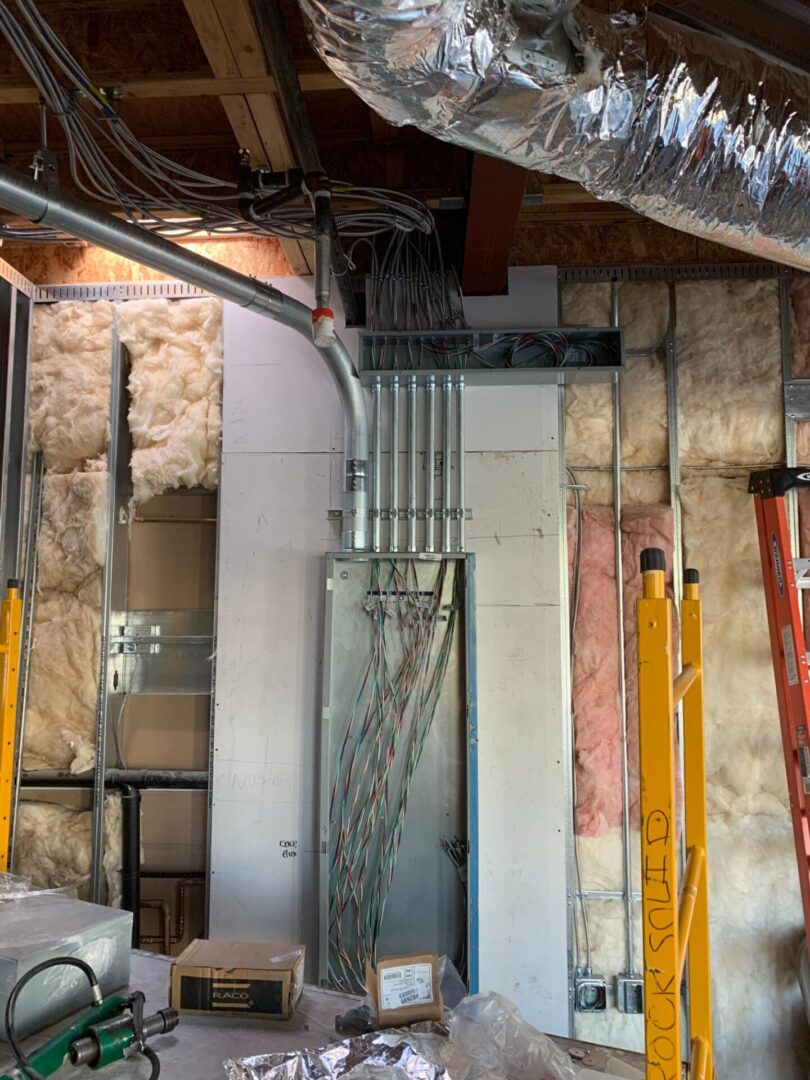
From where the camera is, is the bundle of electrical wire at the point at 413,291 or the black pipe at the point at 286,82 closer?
the black pipe at the point at 286,82

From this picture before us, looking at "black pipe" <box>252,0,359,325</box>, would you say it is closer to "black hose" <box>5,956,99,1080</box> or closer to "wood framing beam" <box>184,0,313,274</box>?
"wood framing beam" <box>184,0,313,274</box>

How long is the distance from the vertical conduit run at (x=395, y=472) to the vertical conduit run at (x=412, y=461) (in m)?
0.04

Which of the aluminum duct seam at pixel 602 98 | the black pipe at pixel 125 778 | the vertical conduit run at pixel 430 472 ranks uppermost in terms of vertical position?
the aluminum duct seam at pixel 602 98

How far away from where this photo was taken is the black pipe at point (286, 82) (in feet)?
5.77

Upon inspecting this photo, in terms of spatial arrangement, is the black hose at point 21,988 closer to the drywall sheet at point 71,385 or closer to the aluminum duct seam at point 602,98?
the aluminum duct seam at point 602,98

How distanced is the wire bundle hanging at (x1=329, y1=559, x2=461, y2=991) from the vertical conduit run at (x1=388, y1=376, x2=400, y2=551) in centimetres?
11

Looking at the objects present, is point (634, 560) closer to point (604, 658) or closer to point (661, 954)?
point (604, 658)

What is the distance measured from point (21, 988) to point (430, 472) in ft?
6.37

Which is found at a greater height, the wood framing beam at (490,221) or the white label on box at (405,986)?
the wood framing beam at (490,221)

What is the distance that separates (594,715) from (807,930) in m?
0.88

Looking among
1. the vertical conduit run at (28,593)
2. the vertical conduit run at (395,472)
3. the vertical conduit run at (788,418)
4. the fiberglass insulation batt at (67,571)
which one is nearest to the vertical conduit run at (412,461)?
the vertical conduit run at (395,472)

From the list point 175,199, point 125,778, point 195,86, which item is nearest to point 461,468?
point 175,199

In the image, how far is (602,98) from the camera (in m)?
1.47

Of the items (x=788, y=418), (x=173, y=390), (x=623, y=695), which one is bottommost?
(x=623, y=695)
